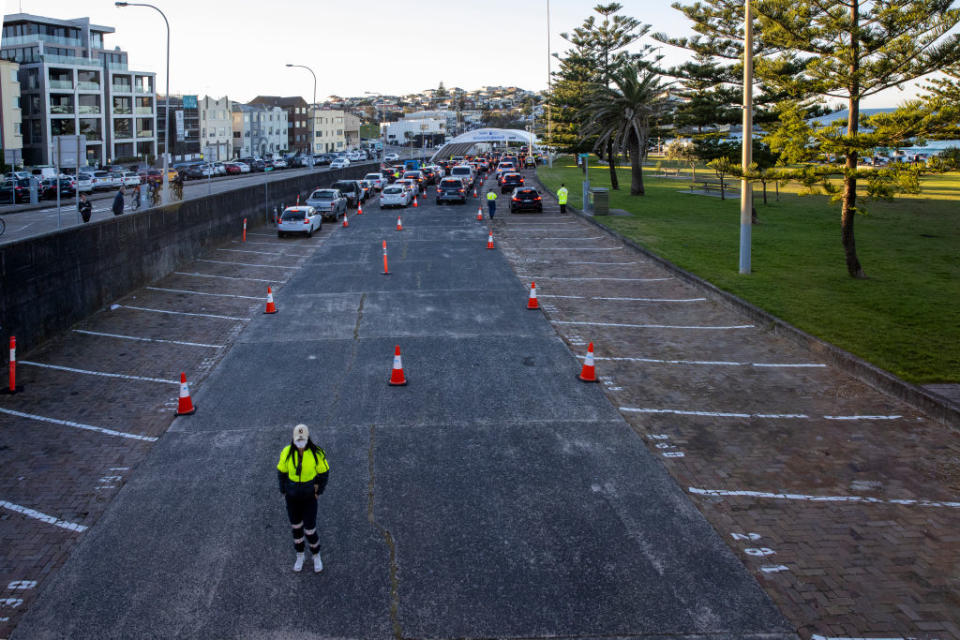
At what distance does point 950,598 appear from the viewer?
674cm

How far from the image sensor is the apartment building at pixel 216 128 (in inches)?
4093

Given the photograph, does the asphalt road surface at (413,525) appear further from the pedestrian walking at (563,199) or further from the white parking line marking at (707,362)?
the pedestrian walking at (563,199)

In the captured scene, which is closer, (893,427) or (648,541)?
(648,541)

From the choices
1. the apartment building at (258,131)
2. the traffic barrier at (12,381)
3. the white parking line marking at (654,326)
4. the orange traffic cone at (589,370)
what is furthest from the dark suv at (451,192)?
the apartment building at (258,131)

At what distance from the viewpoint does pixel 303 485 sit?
721 cm

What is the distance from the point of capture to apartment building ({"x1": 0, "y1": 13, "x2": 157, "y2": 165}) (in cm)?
7081

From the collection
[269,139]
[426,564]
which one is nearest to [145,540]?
[426,564]

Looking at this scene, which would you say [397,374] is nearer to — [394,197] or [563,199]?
[563,199]

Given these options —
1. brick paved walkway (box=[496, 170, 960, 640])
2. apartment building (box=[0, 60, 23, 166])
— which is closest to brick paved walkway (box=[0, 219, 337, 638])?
brick paved walkway (box=[496, 170, 960, 640])

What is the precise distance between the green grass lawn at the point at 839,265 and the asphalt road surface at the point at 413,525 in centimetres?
558

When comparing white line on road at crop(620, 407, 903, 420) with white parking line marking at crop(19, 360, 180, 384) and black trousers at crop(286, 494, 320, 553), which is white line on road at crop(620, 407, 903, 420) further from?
white parking line marking at crop(19, 360, 180, 384)

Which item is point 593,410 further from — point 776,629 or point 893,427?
point 776,629

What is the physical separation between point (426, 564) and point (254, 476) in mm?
3012

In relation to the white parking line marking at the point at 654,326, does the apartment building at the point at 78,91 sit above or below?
above
